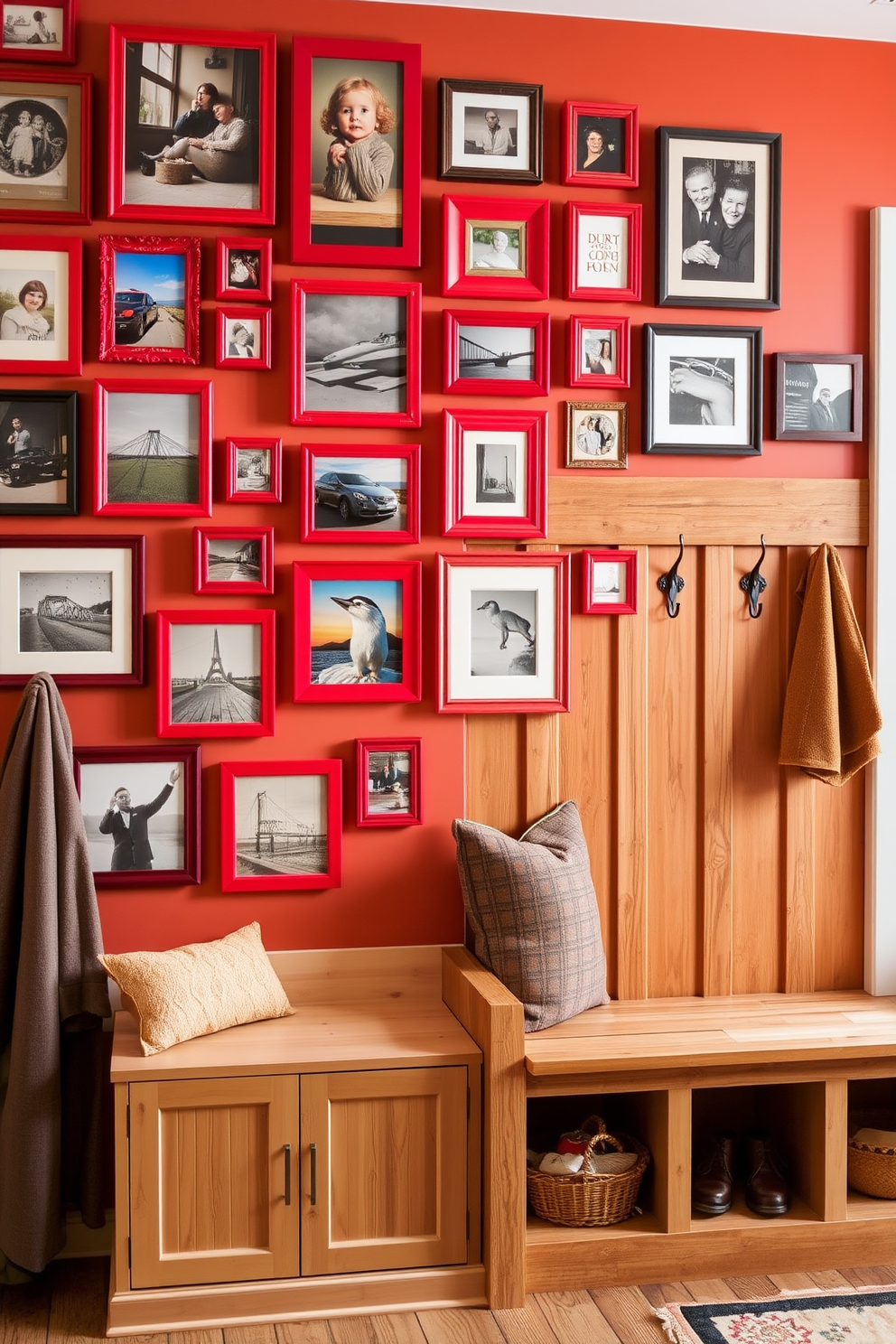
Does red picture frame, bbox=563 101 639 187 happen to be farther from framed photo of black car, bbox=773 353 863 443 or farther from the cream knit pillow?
the cream knit pillow

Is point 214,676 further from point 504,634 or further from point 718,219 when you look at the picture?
point 718,219

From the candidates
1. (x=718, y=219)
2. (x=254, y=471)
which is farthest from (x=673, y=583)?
(x=254, y=471)

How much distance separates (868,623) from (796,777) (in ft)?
1.44

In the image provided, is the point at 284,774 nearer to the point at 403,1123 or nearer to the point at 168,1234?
the point at 403,1123

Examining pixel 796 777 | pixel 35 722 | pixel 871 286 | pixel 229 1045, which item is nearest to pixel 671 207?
pixel 871 286

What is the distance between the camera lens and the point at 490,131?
9.00ft

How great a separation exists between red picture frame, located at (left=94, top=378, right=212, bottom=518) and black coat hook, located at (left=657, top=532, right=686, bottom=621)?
1123 mm

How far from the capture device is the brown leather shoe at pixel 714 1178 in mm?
2553

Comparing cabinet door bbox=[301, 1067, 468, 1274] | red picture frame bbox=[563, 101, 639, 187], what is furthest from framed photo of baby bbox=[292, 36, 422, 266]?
cabinet door bbox=[301, 1067, 468, 1274]

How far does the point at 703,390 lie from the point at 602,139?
0.65 metres

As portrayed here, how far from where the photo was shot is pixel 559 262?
2812 mm

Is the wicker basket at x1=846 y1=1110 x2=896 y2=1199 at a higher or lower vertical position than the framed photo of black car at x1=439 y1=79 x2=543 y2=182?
lower

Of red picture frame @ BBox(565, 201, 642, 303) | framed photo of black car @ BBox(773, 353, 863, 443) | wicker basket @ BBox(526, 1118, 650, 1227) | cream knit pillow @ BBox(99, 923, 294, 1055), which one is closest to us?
cream knit pillow @ BBox(99, 923, 294, 1055)

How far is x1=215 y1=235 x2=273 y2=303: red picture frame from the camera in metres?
2.64
